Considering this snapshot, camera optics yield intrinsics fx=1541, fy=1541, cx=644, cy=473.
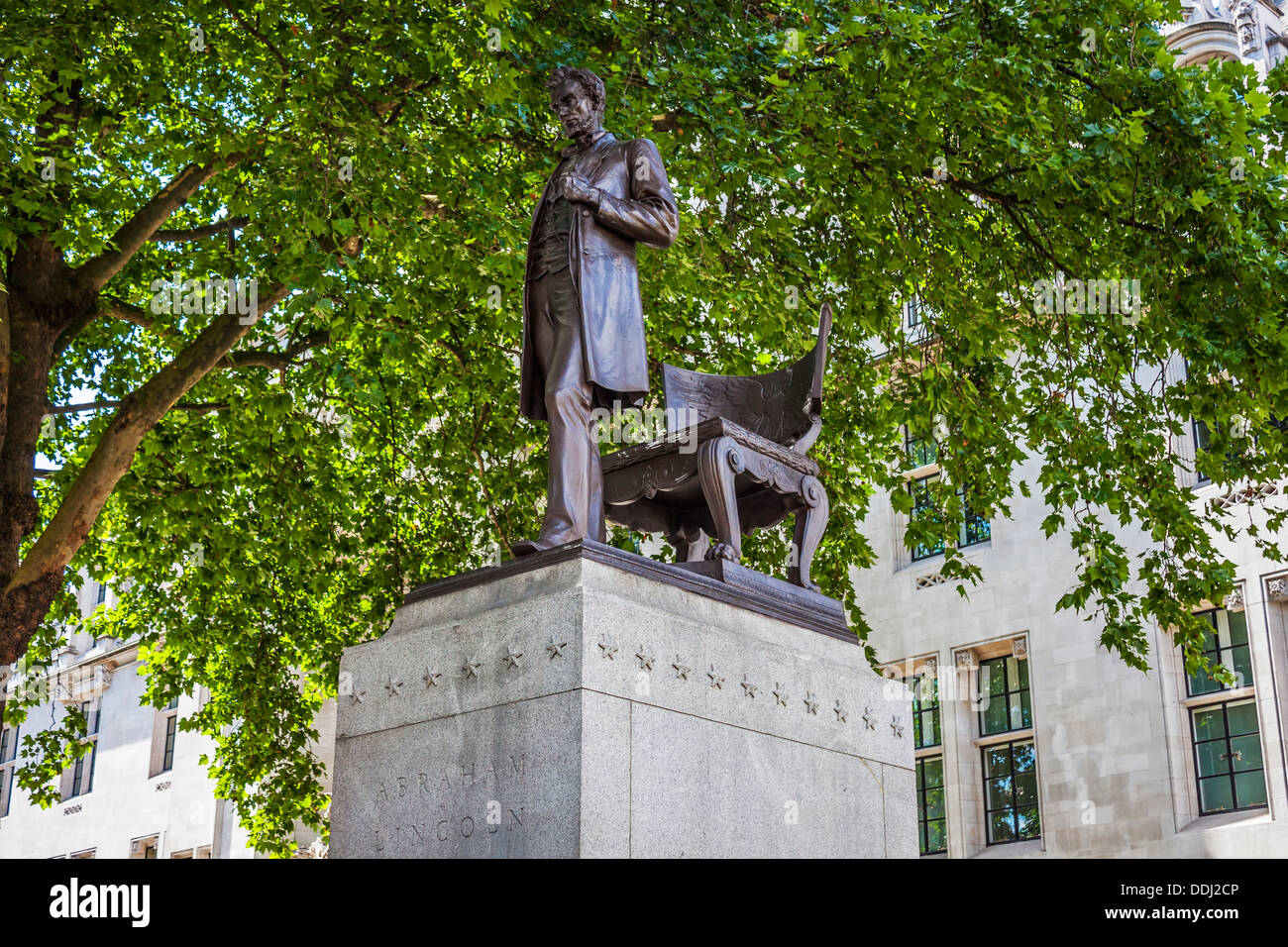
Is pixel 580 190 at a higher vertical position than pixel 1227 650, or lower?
lower

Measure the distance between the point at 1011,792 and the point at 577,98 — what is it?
17.1m

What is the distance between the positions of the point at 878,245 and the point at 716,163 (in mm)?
2428

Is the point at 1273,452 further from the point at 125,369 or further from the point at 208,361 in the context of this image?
the point at 125,369

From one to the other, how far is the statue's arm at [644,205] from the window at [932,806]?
1684 cm

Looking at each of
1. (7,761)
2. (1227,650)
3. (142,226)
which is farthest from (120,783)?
(1227,650)

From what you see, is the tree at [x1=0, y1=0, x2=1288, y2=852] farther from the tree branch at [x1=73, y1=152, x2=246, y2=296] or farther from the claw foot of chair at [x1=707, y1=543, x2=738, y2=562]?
the claw foot of chair at [x1=707, y1=543, x2=738, y2=562]

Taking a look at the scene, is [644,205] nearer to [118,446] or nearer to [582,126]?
[582,126]

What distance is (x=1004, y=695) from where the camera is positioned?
77.2 ft

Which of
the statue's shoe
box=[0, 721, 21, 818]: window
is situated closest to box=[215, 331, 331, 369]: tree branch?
the statue's shoe

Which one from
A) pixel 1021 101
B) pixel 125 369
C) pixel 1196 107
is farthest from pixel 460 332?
pixel 1196 107

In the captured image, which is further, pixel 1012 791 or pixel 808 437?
pixel 1012 791

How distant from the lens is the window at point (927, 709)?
78.9 ft

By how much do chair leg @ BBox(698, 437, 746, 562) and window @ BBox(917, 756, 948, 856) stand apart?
53.0 feet
